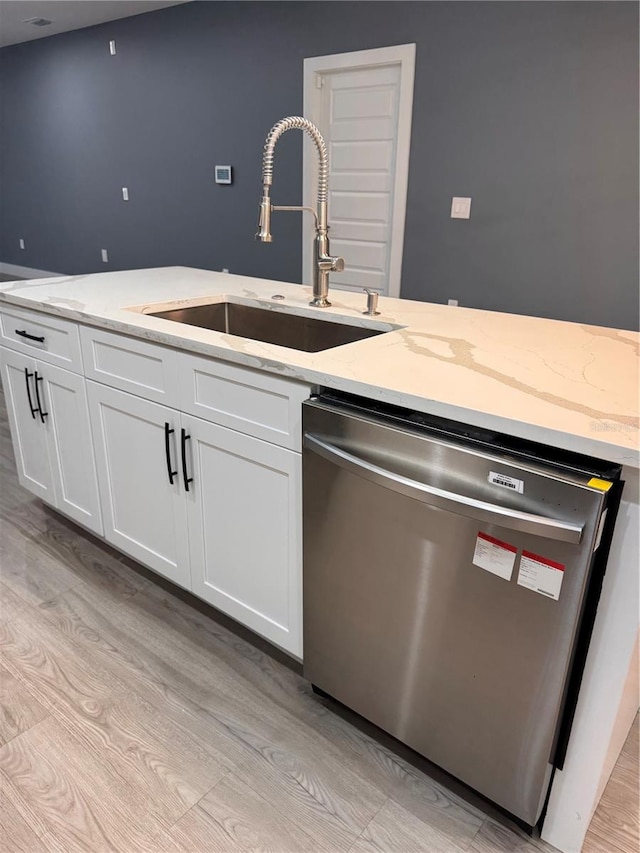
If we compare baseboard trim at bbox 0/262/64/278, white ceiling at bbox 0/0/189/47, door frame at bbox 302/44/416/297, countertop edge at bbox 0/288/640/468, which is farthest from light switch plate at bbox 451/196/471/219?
baseboard trim at bbox 0/262/64/278

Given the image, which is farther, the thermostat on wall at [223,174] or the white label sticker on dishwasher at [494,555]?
the thermostat on wall at [223,174]

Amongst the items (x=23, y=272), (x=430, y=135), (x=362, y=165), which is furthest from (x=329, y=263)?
(x=23, y=272)

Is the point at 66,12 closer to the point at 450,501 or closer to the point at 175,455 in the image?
the point at 175,455

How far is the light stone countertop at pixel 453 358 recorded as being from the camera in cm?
99

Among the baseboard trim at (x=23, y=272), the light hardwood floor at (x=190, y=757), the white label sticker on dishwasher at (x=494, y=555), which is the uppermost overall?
the white label sticker on dishwasher at (x=494, y=555)

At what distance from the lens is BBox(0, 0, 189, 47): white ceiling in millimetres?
4645

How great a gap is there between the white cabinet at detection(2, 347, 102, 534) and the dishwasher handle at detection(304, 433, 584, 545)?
1051 mm

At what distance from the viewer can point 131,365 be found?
5.55 ft

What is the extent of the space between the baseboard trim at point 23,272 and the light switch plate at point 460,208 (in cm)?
522

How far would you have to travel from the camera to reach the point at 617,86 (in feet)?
9.37

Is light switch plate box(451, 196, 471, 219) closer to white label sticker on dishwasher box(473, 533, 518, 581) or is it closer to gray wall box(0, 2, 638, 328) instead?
gray wall box(0, 2, 638, 328)

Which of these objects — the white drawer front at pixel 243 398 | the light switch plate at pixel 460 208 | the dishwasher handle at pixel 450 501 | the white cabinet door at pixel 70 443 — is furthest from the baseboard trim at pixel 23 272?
the dishwasher handle at pixel 450 501

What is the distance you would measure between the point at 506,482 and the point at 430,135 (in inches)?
124

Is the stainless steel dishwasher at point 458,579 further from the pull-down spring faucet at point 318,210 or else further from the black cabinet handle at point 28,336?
the black cabinet handle at point 28,336
